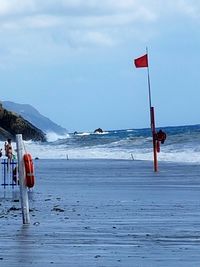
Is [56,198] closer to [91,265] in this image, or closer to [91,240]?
[91,240]

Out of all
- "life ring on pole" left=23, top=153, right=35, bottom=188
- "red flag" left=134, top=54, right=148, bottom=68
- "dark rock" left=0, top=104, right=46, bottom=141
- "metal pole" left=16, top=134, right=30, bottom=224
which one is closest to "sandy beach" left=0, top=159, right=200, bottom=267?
"metal pole" left=16, top=134, right=30, bottom=224

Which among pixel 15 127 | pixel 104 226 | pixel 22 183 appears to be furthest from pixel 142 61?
pixel 15 127

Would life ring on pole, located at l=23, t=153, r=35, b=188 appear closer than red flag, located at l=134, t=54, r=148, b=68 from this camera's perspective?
Yes

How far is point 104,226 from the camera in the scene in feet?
44.9

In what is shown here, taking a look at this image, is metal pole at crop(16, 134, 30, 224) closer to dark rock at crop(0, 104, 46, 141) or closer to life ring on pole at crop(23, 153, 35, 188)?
life ring on pole at crop(23, 153, 35, 188)

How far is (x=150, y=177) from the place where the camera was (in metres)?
28.7

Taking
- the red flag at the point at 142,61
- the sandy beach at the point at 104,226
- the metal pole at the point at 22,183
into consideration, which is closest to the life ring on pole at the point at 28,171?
the metal pole at the point at 22,183

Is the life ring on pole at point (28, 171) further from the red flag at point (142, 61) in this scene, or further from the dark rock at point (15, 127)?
the dark rock at point (15, 127)

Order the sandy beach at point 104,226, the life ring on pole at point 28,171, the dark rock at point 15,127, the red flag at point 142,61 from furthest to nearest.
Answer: the dark rock at point 15,127, the red flag at point 142,61, the life ring on pole at point 28,171, the sandy beach at point 104,226

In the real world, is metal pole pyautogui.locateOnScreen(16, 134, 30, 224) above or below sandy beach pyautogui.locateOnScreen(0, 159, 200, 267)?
above

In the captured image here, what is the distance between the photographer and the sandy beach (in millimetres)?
10473

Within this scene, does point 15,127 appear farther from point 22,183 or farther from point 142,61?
point 22,183

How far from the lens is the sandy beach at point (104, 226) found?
1047 cm

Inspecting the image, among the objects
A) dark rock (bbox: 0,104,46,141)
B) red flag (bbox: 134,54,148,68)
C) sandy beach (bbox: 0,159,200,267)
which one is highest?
red flag (bbox: 134,54,148,68)
